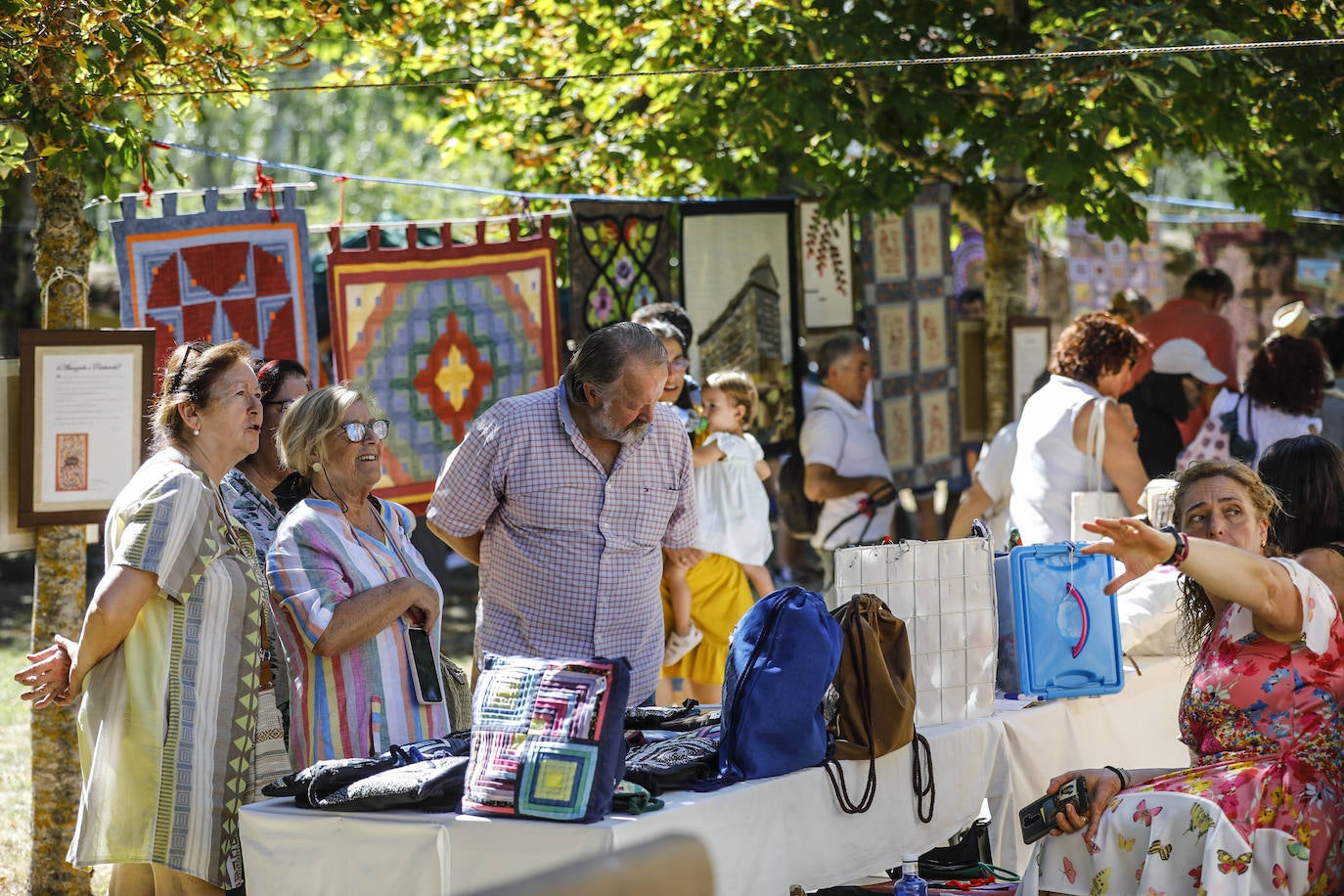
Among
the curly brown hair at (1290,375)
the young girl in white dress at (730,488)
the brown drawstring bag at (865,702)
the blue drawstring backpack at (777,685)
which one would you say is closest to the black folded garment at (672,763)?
the blue drawstring backpack at (777,685)

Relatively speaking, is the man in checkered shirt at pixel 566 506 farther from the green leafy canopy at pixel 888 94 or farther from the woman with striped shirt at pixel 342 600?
the green leafy canopy at pixel 888 94

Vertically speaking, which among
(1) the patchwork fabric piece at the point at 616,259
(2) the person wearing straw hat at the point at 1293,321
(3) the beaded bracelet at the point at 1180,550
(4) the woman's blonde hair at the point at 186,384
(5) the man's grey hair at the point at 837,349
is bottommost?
(3) the beaded bracelet at the point at 1180,550

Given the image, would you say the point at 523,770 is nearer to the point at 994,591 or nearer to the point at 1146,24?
the point at 994,591

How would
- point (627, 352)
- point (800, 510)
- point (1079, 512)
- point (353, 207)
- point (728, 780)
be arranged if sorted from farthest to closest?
point (353, 207)
point (800, 510)
point (1079, 512)
point (627, 352)
point (728, 780)

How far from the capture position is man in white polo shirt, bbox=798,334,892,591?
23.8 feet

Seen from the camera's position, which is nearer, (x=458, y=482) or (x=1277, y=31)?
(x=458, y=482)

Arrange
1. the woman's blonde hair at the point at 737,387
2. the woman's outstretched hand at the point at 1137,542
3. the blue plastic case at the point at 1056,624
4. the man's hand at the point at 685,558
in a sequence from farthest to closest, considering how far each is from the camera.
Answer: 1. the woman's blonde hair at the point at 737,387
2. the man's hand at the point at 685,558
3. the blue plastic case at the point at 1056,624
4. the woman's outstretched hand at the point at 1137,542

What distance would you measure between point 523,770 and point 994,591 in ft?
6.30

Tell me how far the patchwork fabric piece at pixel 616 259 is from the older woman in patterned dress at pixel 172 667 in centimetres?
344

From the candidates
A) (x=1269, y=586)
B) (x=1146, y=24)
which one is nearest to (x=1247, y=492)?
(x=1269, y=586)

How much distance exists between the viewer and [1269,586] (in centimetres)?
363

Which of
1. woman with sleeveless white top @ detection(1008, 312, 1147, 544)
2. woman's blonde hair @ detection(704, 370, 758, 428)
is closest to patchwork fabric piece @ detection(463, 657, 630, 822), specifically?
woman's blonde hair @ detection(704, 370, 758, 428)

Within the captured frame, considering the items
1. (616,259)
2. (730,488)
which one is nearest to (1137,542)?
(730,488)

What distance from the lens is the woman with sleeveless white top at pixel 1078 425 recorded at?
590 centimetres
